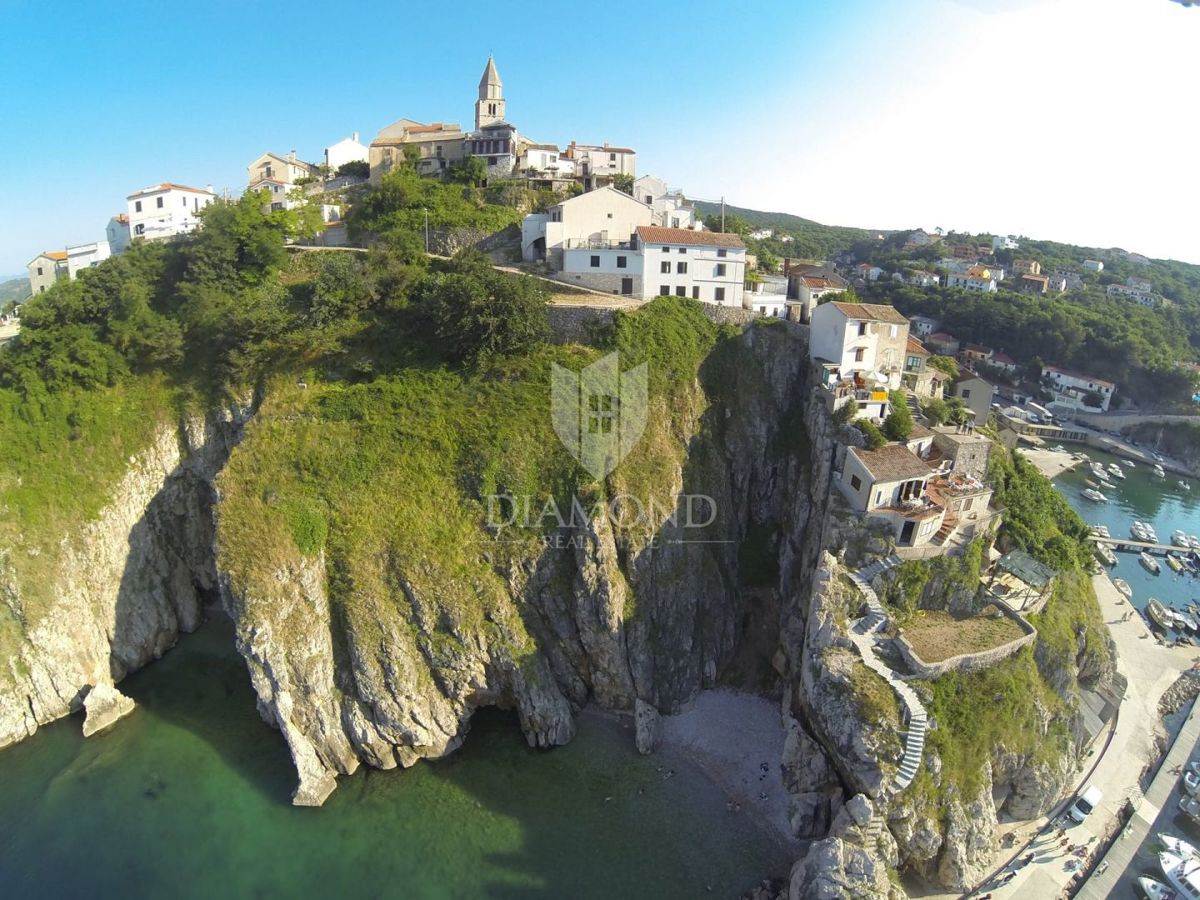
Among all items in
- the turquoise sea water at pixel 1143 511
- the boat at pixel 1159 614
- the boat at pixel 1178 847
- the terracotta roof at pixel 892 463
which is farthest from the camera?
the turquoise sea water at pixel 1143 511

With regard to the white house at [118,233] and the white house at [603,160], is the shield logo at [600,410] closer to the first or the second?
the white house at [603,160]

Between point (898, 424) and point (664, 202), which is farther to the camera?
point (664, 202)

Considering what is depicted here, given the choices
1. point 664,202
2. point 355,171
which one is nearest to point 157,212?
point 355,171

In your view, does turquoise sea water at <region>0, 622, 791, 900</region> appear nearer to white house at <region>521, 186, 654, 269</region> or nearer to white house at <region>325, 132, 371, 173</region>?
white house at <region>521, 186, 654, 269</region>

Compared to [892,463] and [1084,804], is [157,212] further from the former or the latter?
[1084,804]

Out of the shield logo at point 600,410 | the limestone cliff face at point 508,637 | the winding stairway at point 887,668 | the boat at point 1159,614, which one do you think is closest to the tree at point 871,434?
the limestone cliff face at point 508,637

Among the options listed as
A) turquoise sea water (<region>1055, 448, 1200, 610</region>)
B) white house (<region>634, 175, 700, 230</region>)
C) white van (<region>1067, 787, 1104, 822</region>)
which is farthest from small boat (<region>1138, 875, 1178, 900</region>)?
white house (<region>634, 175, 700, 230</region>)

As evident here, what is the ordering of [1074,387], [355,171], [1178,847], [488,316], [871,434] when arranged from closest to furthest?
[1178,847] < [871,434] < [488,316] < [355,171] < [1074,387]
